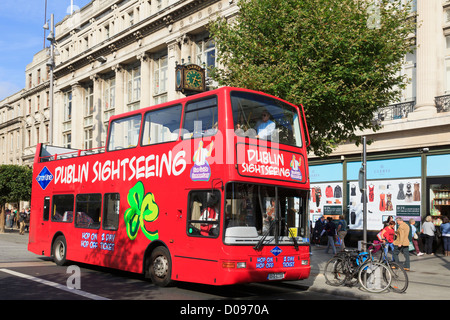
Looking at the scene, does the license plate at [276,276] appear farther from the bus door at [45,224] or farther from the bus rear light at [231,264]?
the bus door at [45,224]

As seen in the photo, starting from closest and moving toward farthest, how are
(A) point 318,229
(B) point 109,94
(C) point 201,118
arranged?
(C) point 201,118, (A) point 318,229, (B) point 109,94

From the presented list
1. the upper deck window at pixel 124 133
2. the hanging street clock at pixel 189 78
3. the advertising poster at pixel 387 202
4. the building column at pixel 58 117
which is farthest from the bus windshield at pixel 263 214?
the building column at pixel 58 117

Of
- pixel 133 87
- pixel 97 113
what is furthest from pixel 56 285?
pixel 97 113

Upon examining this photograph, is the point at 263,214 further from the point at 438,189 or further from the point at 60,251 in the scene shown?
the point at 438,189

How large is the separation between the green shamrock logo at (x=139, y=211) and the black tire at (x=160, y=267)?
38 centimetres

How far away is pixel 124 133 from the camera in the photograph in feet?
44.4

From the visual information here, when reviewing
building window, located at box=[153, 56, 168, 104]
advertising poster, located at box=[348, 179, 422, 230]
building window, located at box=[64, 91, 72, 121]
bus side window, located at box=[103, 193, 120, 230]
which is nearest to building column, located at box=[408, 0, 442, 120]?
advertising poster, located at box=[348, 179, 422, 230]

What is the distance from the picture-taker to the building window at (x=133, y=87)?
39969 millimetres

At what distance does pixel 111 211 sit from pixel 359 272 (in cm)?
661

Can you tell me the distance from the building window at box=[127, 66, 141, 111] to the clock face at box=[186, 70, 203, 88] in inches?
560

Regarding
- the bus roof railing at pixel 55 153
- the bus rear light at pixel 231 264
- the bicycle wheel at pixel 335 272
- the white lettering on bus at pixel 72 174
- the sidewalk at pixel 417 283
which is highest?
the bus roof railing at pixel 55 153

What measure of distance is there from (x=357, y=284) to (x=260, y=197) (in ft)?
11.1

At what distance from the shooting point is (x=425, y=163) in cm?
2152

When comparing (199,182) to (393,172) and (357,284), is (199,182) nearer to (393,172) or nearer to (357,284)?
(357,284)
